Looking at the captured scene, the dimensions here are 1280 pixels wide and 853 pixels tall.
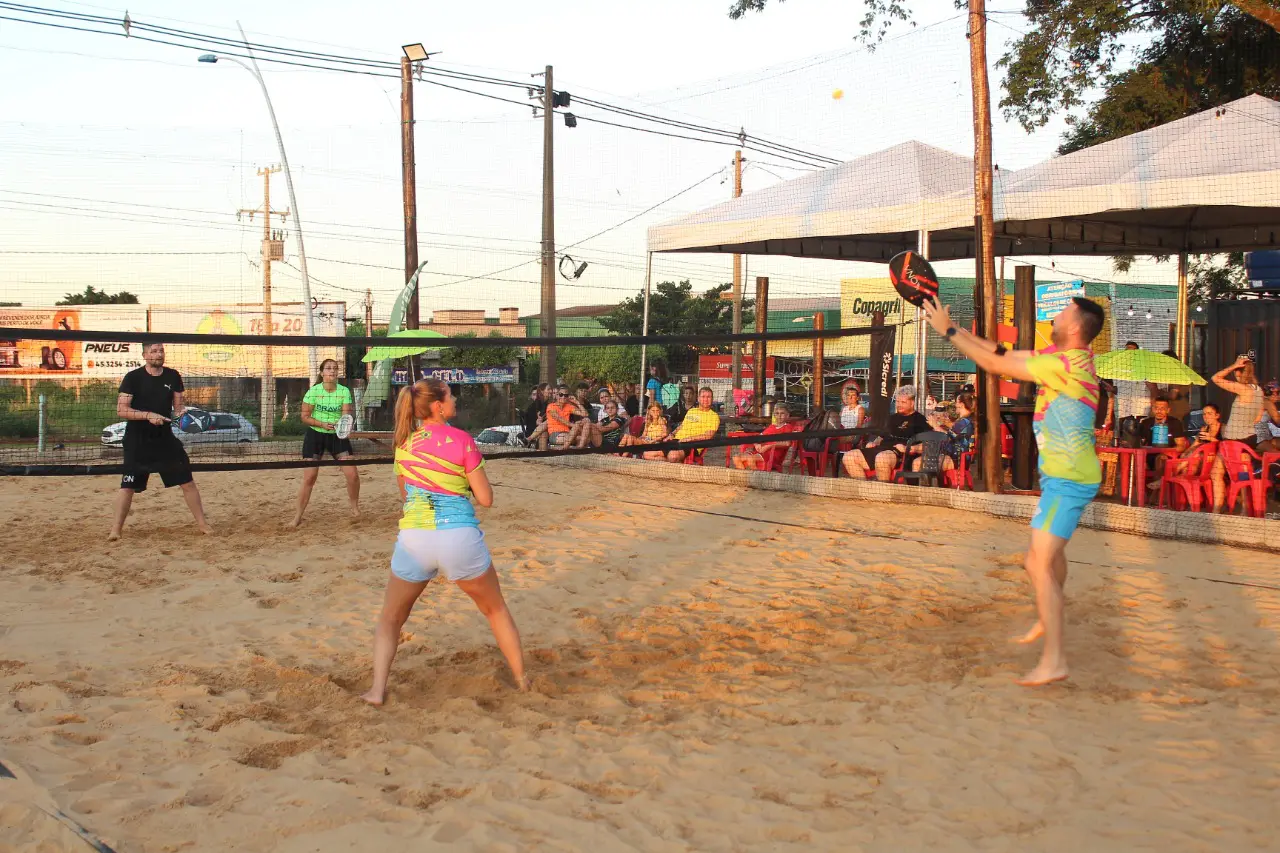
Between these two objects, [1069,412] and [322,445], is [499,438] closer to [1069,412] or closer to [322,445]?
[322,445]

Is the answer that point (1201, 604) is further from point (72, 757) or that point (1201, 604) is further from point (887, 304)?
point (887, 304)

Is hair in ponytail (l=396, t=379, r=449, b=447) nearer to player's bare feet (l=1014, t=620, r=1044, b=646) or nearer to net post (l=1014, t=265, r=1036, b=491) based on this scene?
player's bare feet (l=1014, t=620, r=1044, b=646)

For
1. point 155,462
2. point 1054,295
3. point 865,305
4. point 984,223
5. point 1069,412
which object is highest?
point 865,305

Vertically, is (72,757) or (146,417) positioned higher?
(146,417)

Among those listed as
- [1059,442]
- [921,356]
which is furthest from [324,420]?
[921,356]

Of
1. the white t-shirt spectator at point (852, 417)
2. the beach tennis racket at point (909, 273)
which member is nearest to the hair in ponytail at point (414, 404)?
the beach tennis racket at point (909, 273)

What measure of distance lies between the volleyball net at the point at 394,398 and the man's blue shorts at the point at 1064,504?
3341 mm

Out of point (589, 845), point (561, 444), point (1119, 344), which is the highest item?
point (1119, 344)

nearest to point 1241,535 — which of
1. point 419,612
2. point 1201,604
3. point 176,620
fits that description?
point 1201,604

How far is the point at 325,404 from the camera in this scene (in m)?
8.86

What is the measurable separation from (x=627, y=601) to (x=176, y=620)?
250 cm

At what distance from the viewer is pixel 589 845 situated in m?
3.17

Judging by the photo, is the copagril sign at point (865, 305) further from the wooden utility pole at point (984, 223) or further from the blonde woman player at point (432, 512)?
the blonde woman player at point (432, 512)

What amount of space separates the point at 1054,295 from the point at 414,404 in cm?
1063
